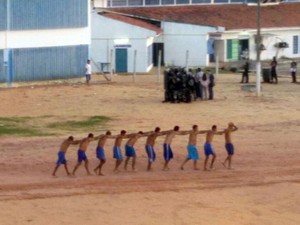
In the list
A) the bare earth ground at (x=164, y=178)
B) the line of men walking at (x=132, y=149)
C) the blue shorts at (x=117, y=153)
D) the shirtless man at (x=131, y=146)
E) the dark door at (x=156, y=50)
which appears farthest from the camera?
the dark door at (x=156, y=50)

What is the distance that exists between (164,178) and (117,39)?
30.1 meters

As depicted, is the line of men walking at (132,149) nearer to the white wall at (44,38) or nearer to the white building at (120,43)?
the white wall at (44,38)

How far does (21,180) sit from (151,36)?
3168 centimetres

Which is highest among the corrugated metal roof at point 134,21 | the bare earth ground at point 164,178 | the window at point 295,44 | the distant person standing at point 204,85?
the corrugated metal roof at point 134,21

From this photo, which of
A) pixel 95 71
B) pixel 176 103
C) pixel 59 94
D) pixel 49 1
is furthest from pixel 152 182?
pixel 95 71

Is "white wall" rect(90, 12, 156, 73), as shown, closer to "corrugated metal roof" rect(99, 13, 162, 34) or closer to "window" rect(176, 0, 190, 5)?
"corrugated metal roof" rect(99, 13, 162, 34)

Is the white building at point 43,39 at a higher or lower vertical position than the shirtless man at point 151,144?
higher

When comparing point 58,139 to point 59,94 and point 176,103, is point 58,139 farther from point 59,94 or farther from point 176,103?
point 59,94

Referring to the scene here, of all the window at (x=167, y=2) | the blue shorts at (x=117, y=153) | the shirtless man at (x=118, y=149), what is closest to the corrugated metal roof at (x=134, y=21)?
the window at (x=167, y=2)

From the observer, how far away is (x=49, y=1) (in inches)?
1802

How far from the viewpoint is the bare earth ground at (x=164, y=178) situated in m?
21.4

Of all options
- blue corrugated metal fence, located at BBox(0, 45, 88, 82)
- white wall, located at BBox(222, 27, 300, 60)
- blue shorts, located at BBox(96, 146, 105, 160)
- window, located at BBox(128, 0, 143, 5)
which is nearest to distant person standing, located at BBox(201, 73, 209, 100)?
blue corrugated metal fence, located at BBox(0, 45, 88, 82)

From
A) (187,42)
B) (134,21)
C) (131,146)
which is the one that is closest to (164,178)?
(131,146)

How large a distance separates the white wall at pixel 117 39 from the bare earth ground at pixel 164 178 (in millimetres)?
15618
